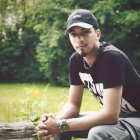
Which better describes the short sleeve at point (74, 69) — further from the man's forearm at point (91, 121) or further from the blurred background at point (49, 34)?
the blurred background at point (49, 34)

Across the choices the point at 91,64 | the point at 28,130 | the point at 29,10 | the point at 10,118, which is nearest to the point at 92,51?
the point at 91,64

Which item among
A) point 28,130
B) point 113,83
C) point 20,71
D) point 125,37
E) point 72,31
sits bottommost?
point 20,71

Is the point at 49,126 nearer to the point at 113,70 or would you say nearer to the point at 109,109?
the point at 109,109

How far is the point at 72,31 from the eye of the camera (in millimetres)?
3215

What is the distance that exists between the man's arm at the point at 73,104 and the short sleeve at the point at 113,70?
21.6 inches

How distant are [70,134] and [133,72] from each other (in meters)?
0.74

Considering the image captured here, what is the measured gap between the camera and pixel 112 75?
2.95 meters

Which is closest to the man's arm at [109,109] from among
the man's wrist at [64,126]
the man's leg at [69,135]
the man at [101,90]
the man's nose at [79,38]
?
the man at [101,90]

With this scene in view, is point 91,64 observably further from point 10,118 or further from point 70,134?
point 10,118

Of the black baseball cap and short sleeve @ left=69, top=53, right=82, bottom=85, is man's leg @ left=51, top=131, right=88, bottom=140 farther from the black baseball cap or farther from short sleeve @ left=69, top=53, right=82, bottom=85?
the black baseball cap

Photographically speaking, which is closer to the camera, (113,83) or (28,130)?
(113,83)

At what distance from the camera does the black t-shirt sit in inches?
Answer: 117

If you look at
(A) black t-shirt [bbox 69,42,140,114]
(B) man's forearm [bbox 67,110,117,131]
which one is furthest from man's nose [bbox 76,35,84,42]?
(B) man's forearm [bbox 67,110,117,131]

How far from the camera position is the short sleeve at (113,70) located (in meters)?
2.95
